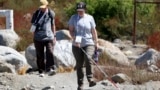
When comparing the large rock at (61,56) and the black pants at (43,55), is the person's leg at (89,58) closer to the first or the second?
the black pants at (43,55)

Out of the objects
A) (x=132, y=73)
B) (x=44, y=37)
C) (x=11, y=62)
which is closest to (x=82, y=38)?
(x=132, y=73)

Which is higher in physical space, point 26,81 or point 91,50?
point 91,50

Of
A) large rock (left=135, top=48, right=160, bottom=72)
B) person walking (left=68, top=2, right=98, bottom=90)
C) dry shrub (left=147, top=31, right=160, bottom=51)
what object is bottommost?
dry shrub (left=147, top=31, right=160, bottom=51)

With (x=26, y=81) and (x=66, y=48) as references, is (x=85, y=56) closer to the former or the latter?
(x=26, y=81)

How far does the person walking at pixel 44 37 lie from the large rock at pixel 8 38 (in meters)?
5.98

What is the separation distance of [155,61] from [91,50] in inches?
155

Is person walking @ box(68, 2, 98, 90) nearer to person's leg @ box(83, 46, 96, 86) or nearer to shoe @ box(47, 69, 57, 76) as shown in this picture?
person's leg @ box(83, 46, 96, 86)

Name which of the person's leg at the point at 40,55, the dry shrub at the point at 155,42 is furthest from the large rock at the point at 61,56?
the dry shrub at the point at 155,42

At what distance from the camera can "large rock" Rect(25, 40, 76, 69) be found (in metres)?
15.5

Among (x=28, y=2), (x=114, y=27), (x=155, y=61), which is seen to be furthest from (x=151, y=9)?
(x=155, y=61)

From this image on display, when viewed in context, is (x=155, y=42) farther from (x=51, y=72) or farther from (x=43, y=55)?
(x=51, y=72)

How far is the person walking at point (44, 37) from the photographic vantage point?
14.4 metres

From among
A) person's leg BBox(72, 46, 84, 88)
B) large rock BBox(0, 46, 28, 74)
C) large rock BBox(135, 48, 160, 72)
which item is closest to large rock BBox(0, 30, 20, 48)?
large rock BBox(0, 46, 28, 74)

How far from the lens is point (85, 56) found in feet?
40.2
